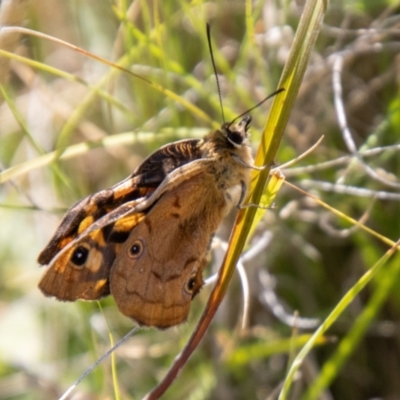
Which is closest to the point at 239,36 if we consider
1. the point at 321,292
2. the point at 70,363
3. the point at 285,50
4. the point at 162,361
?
the point at 285,50

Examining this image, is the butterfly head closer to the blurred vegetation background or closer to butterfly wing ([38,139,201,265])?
butterfly wing ([38,139,201,265])

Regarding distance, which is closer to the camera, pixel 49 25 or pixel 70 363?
pixel 70 363

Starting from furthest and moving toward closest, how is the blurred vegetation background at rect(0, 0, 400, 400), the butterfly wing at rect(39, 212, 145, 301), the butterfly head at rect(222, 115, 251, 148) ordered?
the blurred vegetation background at rect(0, 0, 400, 400) → the butterfly head at rect(222, 115, 251, 148) → the butterfly wing at rect(39, 212, 145, 301)

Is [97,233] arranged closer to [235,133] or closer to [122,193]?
[122,193]

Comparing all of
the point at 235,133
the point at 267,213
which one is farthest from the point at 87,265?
the point at 267,213

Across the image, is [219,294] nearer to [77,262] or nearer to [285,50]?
[77,262]

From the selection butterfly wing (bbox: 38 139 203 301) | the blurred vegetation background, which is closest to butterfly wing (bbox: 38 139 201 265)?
butterfly wing (bbox: 38 139 203 301)

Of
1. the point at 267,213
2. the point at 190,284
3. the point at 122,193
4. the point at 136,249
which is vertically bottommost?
the point at 267,213

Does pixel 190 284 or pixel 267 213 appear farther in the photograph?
pixel 267 213
